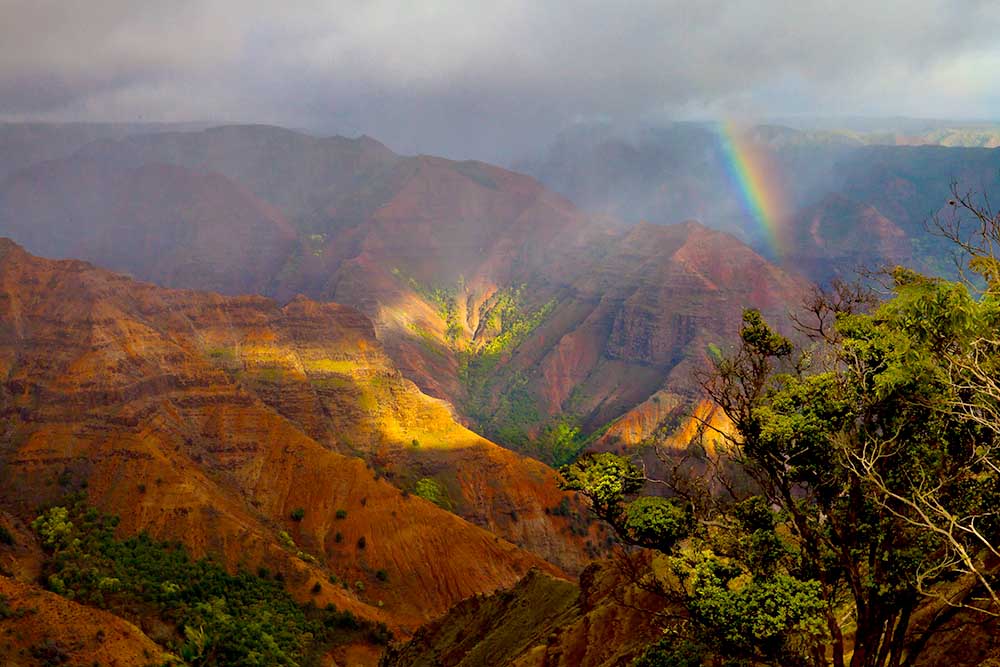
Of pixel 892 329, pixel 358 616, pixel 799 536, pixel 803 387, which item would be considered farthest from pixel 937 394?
pixel 358 616

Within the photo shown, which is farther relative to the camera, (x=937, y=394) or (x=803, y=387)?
(x=803, y=387)

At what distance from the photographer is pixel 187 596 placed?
59844mm

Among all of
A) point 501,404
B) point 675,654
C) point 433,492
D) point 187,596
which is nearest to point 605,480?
point 675,654

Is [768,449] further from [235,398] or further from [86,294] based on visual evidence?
[86,294]

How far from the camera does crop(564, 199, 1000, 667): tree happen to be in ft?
43.6

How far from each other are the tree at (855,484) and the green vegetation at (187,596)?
47.2 m

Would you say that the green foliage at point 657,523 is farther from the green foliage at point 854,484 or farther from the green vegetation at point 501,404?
the green vegetation at point 501,404

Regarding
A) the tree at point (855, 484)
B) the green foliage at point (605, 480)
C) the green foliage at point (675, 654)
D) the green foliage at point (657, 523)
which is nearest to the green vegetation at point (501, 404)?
the green foliage at point (675, 654)

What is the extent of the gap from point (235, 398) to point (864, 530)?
8431cm

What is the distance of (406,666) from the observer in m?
52.8

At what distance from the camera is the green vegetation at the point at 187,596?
53.7m

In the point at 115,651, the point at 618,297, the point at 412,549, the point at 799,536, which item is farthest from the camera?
the point at 618,297

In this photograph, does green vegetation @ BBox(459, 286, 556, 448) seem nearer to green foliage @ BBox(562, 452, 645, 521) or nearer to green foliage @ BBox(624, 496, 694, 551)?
green foliage @ BBox(562, 452, 645, 521)

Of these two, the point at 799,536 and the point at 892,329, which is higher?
the point at 892,329
